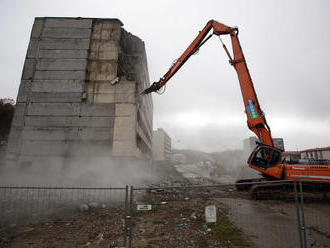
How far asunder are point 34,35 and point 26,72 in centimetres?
327

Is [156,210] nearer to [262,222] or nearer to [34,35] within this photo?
[262,222]

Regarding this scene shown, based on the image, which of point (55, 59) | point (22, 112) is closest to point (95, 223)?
point (22, 112)

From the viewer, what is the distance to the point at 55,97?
1288 centimetres

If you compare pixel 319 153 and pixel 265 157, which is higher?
pixel 319 153

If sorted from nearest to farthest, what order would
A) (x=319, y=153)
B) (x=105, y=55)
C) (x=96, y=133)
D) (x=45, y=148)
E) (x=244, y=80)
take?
(x=244, y=80) < (x=45, y=148) < (x=96, y=133) < (x=105, y=55) < (x=319, y=153)

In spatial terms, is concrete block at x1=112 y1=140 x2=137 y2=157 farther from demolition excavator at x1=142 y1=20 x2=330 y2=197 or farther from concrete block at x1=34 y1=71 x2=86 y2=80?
demolition excavator at x1=142 y1=20 x2=330 y2=197

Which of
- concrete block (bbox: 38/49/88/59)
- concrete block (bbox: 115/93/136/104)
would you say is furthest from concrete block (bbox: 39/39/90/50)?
concrete block (bbox: 115/93/136/104)

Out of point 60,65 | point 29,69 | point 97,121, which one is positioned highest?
point 60,65

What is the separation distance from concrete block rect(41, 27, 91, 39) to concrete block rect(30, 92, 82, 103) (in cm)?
489

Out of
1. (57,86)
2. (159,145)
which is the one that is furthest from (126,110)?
(159,145)

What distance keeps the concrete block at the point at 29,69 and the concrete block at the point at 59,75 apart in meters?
0.38

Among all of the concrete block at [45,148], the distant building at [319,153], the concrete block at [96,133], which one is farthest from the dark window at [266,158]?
the distant building at [319,153]

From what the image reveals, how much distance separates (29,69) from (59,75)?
238 cm

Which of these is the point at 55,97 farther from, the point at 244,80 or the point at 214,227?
the point at 214,227
